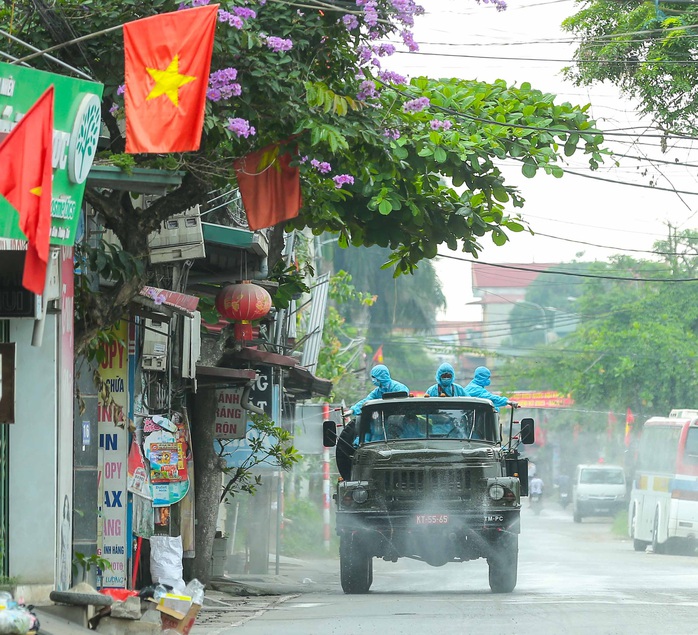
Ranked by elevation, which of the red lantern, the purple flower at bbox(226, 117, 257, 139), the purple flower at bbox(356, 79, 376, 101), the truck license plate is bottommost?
the truck license plate

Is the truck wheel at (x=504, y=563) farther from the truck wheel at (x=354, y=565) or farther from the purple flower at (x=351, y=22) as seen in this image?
the purple flower at (x=351, y=22)

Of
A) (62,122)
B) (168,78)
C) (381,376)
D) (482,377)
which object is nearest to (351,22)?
(168,78)

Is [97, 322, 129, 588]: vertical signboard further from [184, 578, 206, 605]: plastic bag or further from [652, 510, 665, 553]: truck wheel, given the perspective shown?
[652, 510, 665, 553]: truck wheel

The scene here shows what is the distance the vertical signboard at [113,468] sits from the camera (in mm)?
14570

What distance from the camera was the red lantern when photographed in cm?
A: 1770

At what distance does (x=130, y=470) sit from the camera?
14.9 meters

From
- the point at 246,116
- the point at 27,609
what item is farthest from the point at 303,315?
the point at 27,609

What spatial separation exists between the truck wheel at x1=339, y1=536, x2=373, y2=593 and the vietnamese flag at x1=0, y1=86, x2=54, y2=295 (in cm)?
803

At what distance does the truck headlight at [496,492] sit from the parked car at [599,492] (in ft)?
124

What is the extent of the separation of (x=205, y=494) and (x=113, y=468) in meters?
3.37

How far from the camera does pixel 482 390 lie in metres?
18.5

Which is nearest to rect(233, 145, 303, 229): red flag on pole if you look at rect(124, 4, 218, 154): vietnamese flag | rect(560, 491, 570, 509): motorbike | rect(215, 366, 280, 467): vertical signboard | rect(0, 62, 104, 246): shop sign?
rect(124, 4, 218, 154): vietnamese flag

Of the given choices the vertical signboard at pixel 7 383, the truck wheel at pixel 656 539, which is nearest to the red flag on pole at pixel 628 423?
the truck wheel at pixel 656 539

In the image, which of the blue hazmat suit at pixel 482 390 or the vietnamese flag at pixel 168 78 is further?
the blue hazmat suit at pixel 482 390
